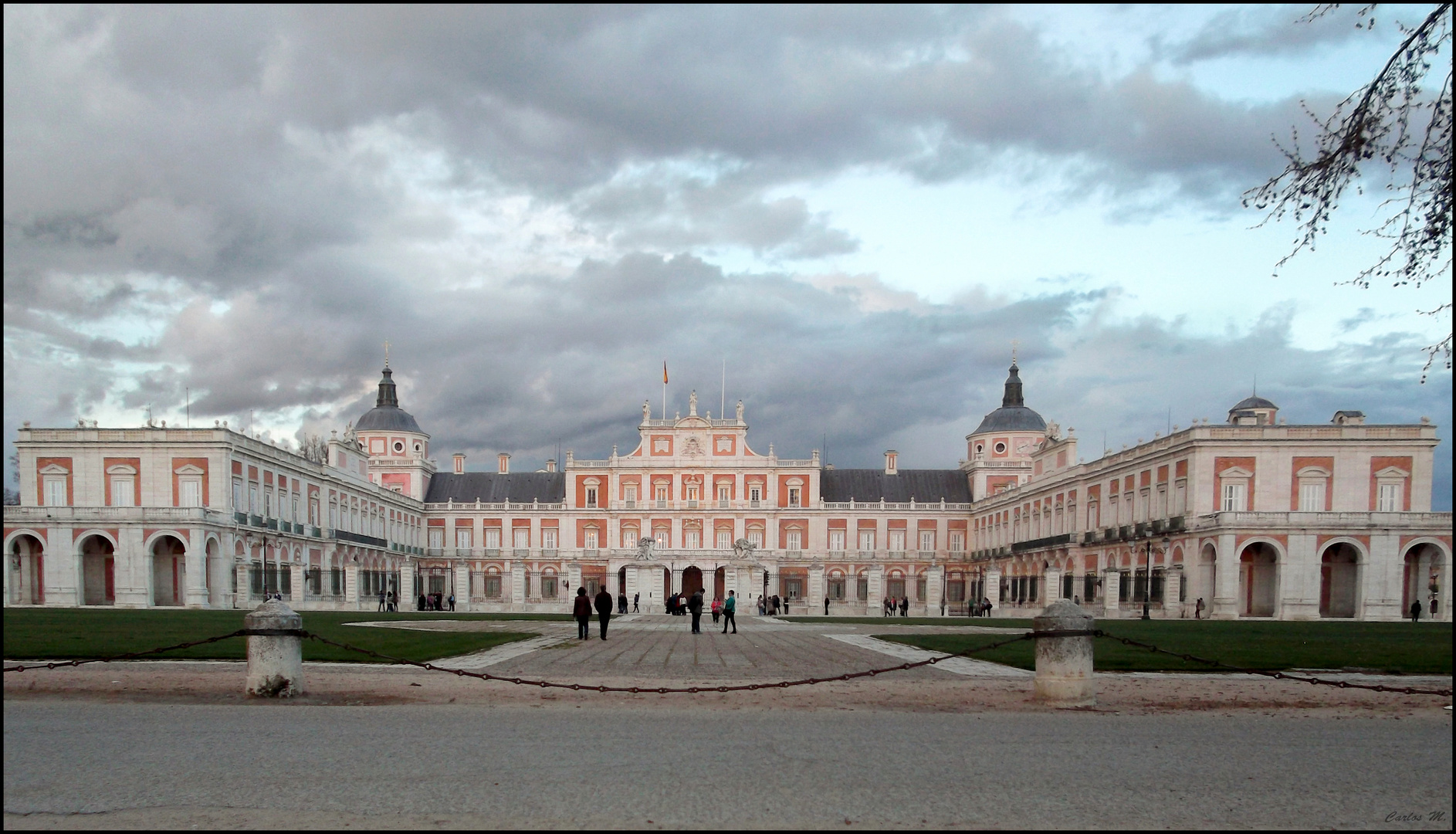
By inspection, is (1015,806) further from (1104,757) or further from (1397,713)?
(1397,713)

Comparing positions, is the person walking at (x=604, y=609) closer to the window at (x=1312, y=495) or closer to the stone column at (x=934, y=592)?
the stone column at (x=934, y=592)

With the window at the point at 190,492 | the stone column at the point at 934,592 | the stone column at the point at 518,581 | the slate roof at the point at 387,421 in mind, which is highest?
the slate roof at the point at 387,421

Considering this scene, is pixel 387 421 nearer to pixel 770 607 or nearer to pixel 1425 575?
pixel 770 607

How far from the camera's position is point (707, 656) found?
17.9m

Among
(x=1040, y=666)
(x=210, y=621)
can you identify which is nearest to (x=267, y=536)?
(x=210, y=621)

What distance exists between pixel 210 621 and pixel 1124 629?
22943 millimetres

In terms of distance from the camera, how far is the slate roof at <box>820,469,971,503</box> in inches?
3329

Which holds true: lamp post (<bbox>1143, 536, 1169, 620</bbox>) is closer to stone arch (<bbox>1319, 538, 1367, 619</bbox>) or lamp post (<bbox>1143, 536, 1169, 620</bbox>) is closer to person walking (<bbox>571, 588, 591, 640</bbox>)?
stone arch (<bbox>1319, 538, 1367, 619</bbox>)

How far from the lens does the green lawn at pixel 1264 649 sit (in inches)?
589

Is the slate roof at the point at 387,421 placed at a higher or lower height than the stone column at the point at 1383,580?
higher

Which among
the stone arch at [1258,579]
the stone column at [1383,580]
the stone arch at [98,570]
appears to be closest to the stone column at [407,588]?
the stone arch at [98,570]

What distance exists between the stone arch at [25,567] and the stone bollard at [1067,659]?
46.8 m

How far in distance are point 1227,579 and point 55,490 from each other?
50.2 metres

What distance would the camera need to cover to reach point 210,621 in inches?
1046
